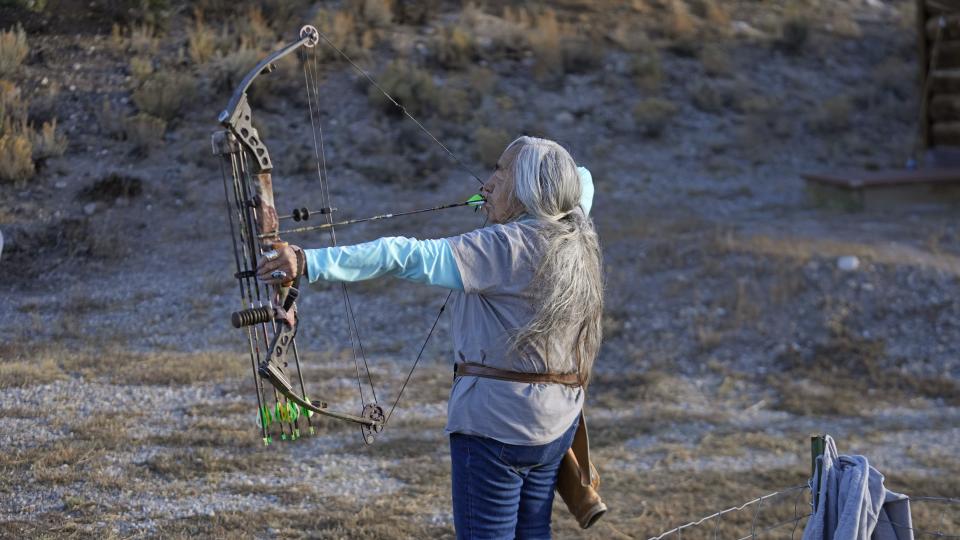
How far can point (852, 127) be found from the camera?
1547 cm

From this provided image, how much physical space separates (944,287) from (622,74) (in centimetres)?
765

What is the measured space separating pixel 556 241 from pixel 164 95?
34.7 feet

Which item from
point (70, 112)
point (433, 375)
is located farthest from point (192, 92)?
point (433, 375)

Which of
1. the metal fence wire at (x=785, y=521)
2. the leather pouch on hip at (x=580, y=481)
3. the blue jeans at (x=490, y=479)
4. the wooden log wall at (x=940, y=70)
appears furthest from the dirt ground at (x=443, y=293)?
the blue jeans at (x=490, y=479)

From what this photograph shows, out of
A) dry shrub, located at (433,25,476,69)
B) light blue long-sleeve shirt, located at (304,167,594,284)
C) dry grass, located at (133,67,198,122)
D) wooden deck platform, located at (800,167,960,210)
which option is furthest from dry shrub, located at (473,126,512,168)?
light blue long-sleeve shirt, located at (304,167,594,284)

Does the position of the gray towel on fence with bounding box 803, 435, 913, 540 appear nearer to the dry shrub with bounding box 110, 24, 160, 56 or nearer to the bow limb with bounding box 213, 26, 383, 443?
the bow limb with bounding box 213, 26, 383, 443

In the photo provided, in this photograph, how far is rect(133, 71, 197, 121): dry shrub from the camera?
41.3 ft

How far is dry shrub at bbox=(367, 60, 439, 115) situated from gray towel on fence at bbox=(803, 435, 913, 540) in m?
11.0

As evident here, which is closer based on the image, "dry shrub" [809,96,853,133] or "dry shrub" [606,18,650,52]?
"dry shrub" [809,96,853,133]

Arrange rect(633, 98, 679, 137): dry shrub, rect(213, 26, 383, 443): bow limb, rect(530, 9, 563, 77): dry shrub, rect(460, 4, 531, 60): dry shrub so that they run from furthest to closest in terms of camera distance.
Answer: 1. rect(460, 4, 531, 60): dry shrub
2. rect(530, 9, 563, 77): dry shrub
3. rect(633, 98, 679, 137): dry shrub
4. rect(213, 26, 383, 443): bow limb

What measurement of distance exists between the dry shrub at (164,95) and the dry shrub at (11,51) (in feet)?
4.18

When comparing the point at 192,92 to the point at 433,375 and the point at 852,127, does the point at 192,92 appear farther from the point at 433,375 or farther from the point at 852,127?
the point at 852,127

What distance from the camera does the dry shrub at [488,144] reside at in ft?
43.1

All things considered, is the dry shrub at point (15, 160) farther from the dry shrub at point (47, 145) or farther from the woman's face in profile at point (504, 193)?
the woman's face in profile at point (504, 193)
